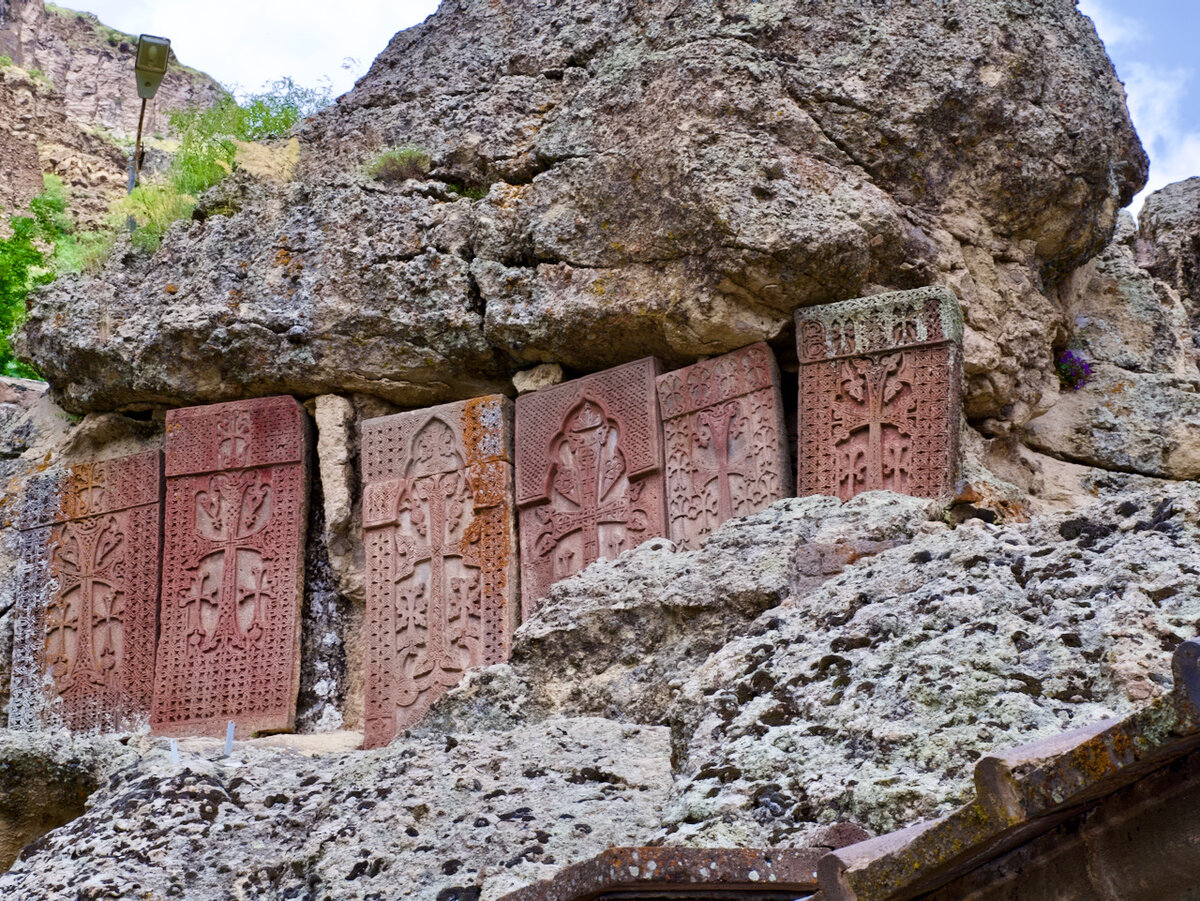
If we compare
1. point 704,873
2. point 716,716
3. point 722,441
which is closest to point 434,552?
point 722,441

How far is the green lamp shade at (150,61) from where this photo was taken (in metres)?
9.49

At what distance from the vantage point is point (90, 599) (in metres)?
7.91

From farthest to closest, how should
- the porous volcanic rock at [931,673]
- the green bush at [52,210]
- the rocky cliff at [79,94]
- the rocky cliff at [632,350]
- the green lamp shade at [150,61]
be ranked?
the rocky cliff at [79,94], the green bush at [52,210], the green lamp shade at [150,61], the rocky cliff at [632,350], the porous volcanic rock at [931,673]

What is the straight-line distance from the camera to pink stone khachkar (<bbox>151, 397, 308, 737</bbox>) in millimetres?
7371

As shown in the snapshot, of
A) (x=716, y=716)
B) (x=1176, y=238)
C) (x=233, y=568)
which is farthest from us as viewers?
(x=1176, y=238)

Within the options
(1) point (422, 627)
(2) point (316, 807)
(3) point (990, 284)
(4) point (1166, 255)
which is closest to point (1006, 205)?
(3) point (990, 284)

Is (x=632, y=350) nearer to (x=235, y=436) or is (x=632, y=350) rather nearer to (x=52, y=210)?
(x=235, y=436)

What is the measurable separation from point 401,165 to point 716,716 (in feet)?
17.3

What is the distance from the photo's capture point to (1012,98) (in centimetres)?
699

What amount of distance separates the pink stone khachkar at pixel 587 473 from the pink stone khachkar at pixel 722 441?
0.34 ft

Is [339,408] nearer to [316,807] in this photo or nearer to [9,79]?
[316,807]

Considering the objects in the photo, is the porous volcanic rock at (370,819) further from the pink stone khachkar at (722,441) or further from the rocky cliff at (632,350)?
the pink stone khachkar at (722,441)

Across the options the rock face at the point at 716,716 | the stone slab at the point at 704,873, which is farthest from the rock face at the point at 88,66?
the stone slab at the point at 704,873

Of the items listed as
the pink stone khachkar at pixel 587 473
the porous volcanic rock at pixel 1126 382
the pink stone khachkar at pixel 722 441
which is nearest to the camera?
the pink stone khachkar at pixel 722 441
